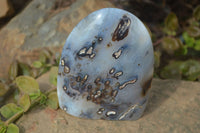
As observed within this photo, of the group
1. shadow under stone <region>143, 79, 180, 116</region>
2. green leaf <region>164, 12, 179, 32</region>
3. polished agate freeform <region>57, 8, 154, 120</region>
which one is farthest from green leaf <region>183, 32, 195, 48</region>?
polished agate freeform <region>57, 8, 154, 120</region>

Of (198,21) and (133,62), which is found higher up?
(133,62)

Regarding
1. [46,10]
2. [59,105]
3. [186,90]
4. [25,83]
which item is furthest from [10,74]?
[186,90]

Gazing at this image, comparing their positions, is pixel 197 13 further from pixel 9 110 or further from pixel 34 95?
pixel 9 110

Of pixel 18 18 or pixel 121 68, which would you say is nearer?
→ pixel 121 68

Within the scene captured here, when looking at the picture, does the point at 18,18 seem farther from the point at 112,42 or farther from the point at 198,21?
the point at 198,21

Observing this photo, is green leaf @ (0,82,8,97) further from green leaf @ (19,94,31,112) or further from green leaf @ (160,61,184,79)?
green leaf @ (160,61,184,79)

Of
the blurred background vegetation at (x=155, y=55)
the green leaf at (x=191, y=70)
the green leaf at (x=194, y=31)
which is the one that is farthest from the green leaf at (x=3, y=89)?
the green leaf at (x=194, y=31)

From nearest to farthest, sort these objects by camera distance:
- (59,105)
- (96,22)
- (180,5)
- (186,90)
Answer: (96,22)
(59,105)
(186,90)
(180,5)
